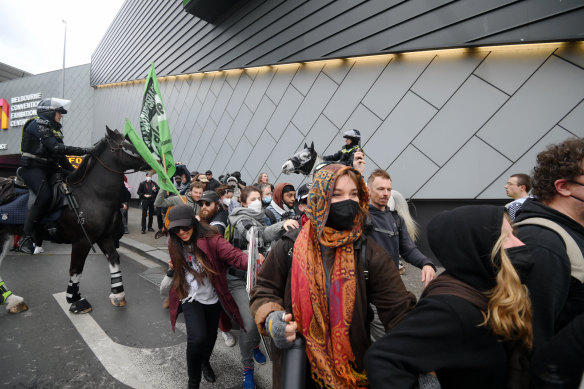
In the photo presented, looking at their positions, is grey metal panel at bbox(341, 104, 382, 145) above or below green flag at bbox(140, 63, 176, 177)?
above

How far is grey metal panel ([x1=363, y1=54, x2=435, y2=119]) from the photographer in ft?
19.2

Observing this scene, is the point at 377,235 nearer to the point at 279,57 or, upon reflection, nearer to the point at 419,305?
the point at 419,305

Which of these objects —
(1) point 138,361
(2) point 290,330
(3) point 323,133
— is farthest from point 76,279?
(3) point 323,133

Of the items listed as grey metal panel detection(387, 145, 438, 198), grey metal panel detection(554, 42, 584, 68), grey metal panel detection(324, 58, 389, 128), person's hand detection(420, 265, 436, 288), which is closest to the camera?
person's hand detection(420, 265, 436, 288)

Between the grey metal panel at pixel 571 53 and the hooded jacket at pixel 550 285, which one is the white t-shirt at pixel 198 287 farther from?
the grey metal panel at pixel 571 53

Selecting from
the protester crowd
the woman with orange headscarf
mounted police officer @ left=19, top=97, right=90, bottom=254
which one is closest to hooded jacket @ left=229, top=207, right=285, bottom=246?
the protester crowd

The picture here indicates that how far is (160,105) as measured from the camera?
209 inches

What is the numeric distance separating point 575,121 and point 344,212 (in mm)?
5314

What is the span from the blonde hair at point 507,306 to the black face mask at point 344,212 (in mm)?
642

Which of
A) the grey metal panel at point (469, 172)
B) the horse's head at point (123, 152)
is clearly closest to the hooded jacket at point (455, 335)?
the horse's head at point (123, 152)

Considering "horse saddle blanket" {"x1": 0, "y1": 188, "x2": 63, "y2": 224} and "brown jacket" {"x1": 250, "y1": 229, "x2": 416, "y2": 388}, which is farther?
"horse saddle blanket" {"x1": 0, "y1": 188, "x2": 63, "y2": 224}

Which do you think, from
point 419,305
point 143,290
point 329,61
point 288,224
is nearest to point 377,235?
point 288,224

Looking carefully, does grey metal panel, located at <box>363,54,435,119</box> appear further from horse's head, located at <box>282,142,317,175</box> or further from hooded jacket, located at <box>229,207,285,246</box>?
hooded jacket, located at <box>229,207,285,246</box>

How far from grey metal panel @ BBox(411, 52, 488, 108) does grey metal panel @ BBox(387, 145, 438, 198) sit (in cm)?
104
